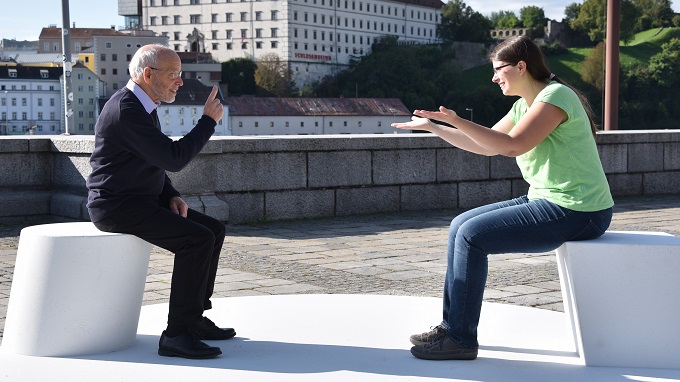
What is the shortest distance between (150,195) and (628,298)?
1772mm

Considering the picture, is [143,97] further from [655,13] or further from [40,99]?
[655,13]

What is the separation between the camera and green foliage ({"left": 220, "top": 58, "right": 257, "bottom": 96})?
117681mm

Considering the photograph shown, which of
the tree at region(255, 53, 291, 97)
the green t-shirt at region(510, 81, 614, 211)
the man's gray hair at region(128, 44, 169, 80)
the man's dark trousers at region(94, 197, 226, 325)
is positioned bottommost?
the man's dark trousers at region(94, 197, 226, 325)

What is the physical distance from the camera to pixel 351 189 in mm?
9453

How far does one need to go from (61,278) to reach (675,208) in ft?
25.3

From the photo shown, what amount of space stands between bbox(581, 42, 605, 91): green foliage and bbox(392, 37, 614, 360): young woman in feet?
365

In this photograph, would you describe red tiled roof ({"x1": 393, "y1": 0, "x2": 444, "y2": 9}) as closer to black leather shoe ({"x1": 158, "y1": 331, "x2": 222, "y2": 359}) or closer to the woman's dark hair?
the woman's dark hair

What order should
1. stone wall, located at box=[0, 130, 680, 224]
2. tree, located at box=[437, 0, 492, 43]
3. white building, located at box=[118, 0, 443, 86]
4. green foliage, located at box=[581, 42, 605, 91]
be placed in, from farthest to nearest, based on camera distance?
tree, located at box=[437, 0, 492, 43], white building, located at box=[118, 0, 443, 86], green foliage, located at box=[581, 42, 605, 91], stone wall, located at box=[0, 130, 680, 224]

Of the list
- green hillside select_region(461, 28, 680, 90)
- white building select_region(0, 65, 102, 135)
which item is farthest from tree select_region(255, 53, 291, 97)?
green hillside select_region(461, 28, 680, 90)

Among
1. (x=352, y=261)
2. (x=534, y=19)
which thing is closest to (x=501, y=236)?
(x=352, y=261)

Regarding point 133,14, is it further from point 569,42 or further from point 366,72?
point 569,42

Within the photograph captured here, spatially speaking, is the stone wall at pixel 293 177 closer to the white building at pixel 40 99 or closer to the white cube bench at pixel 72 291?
the white cube bench at pixel 72 291

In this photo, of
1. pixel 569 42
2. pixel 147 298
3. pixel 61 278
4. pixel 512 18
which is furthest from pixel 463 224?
pixel 512 18

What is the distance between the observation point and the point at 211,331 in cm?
422
